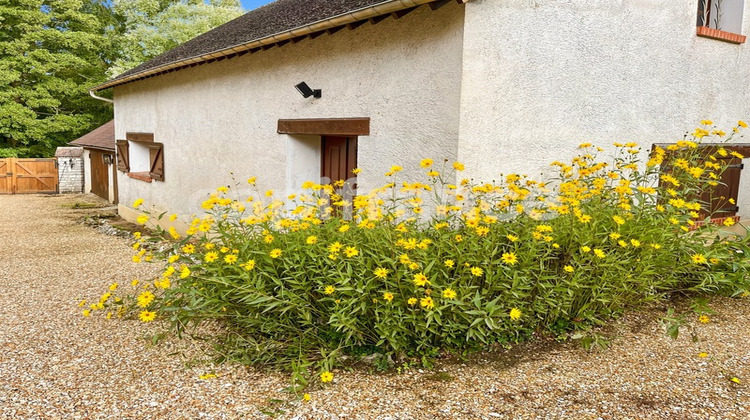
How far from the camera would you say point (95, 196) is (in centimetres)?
1772

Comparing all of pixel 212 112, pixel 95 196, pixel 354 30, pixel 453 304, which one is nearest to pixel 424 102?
pixel 354 30

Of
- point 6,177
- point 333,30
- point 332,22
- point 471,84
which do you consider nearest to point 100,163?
point 6,177

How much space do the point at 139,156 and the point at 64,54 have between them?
11.8m

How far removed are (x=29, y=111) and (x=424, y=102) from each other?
66.5 feet

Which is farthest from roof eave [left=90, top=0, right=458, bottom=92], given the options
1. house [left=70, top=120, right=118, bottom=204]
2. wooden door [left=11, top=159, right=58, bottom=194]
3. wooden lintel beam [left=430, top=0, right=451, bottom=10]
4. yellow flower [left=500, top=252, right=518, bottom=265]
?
wooden door [left=11, top=159, right=58, bottom=194]

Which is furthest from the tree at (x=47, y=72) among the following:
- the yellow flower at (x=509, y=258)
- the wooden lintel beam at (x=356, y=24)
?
the yellow flower at (x=509, y=258)

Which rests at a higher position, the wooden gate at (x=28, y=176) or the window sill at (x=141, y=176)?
the window sill at (x=141, y=176)

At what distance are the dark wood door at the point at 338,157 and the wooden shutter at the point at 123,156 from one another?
263 inches

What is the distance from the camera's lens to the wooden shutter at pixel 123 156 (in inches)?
441

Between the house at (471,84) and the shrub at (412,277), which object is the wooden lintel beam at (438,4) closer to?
the house at (471,84)

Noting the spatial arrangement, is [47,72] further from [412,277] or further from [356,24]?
[412,277]

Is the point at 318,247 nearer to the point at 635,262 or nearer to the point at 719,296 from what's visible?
the point at 635,262

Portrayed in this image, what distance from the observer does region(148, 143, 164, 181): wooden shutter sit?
31.4 ft

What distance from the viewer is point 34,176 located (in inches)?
731
